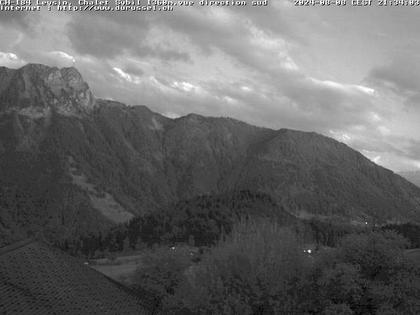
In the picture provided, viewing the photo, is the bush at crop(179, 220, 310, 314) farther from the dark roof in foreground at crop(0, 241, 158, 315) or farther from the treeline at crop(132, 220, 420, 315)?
the dark roof in foreground at crop(0, 241, 158, 315)

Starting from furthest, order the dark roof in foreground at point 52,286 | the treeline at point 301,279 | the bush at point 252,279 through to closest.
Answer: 1. the bush at point 252,279
2. the treeline at point 301,279
3. the dark roof in foreground at point 52,286

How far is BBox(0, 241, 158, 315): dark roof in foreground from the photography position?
1574 inches

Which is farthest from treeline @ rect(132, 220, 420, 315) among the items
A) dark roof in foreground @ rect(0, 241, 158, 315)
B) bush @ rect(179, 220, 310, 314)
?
dark roof in foreground @ rect(0, 241, 158, 315)

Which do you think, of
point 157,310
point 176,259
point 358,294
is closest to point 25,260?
point 157,310

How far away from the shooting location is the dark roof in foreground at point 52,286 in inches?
1574

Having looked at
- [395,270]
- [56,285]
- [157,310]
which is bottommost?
[157,310]

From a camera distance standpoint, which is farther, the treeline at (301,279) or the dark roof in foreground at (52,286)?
the treeline at (301,279)

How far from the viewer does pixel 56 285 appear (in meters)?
43.5

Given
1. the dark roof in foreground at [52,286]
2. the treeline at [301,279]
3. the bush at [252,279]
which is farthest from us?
the bush at [252,279]

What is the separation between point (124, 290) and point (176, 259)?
118ft

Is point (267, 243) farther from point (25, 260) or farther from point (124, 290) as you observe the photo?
point (25, 260)

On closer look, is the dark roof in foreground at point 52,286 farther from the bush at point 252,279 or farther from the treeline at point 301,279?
the treeline at point 301,279

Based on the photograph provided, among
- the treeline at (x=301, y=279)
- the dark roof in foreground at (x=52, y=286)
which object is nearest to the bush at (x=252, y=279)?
the treeline at (x=301, y=279)

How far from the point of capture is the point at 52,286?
43.0 meters
